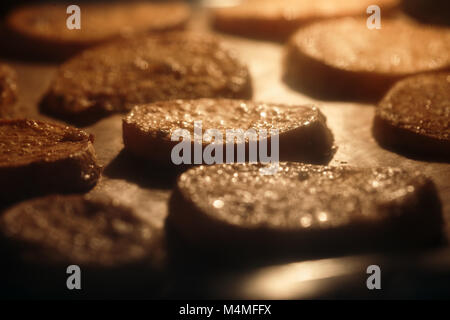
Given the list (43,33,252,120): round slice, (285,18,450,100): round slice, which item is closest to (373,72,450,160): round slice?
(285,18,450,100): round slice

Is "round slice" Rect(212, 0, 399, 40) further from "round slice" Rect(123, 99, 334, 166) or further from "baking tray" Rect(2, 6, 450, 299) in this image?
"round slice" Rect(123, 99, 334, 166)

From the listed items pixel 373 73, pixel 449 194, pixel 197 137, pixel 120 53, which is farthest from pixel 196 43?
pixel 449 194

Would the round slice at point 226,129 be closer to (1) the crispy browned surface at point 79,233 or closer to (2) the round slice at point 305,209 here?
(2) the round slice at point 305,209

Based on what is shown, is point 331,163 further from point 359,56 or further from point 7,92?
point 7,92

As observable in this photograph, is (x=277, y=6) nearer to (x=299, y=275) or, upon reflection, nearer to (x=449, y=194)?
(x=449, y=194)

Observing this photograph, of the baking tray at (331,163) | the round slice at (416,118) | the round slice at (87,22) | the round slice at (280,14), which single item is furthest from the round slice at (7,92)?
the round slice at (416,118)

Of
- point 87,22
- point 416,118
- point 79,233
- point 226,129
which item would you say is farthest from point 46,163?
point 87,22
